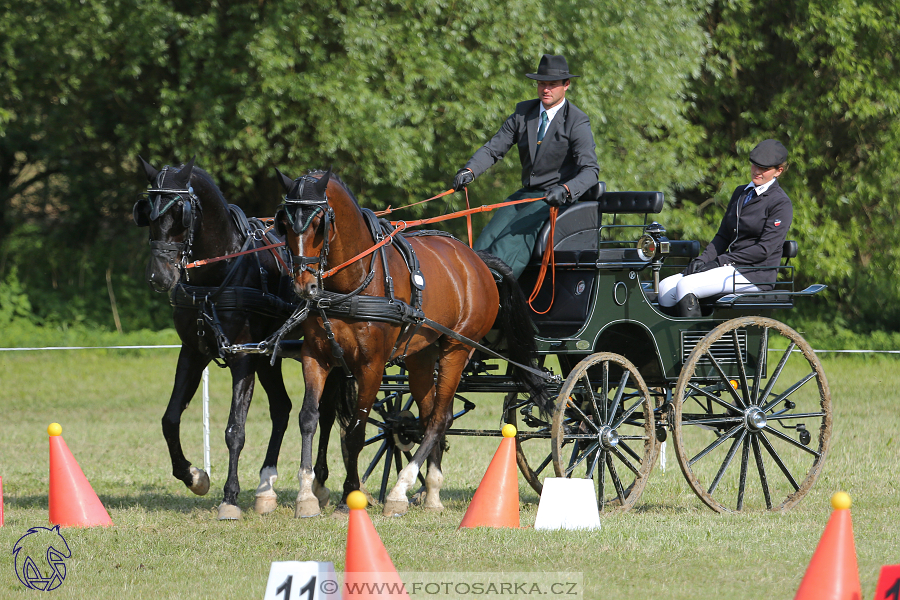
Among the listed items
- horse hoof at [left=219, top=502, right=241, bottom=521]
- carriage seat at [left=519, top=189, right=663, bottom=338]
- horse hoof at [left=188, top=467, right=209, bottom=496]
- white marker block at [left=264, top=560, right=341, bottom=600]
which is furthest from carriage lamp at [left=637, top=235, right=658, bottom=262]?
white marker block at [left=264, top=560, right=341, bottom=600]

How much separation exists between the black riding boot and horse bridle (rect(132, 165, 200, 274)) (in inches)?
130

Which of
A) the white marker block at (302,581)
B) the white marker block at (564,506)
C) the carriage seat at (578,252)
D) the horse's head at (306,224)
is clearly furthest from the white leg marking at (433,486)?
the white marker block at (302,581)

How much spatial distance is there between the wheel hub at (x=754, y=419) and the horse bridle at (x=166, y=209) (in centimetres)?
379

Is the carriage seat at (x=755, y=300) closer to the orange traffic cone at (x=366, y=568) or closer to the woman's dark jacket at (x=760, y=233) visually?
the woman's dark jacket at (x=760, y=233)

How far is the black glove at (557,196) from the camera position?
6.95 m

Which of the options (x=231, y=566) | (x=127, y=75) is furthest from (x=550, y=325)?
Answer: (x=127, y=75)

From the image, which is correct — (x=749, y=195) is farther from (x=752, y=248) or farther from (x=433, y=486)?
(x=433, y=486)

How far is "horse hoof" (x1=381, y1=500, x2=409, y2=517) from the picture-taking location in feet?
22.0

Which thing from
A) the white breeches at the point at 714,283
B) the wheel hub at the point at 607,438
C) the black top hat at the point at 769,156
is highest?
the black top hat at the point at 769,156

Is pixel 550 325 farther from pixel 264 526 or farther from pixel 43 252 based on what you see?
pixel 43 252

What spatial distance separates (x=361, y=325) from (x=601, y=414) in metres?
1.90

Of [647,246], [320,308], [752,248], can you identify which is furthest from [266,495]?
[752,248]

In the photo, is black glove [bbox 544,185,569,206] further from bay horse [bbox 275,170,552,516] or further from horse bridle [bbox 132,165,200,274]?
horse bridle [bbox 132,165,200,274]

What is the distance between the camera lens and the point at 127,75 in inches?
605
